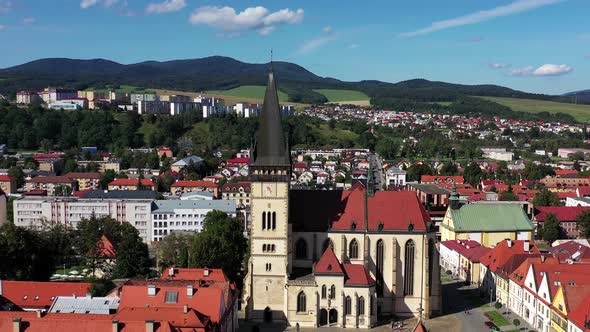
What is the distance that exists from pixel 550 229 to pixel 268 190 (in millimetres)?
59081

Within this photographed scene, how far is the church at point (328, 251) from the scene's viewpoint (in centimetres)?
6322

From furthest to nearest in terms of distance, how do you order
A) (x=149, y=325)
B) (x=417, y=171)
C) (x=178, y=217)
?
1. (x=417, y=171)
2. (x=178, y=217)
3. (x=149, y=325)

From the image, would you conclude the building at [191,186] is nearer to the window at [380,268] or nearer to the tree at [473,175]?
the tree at [473,175]

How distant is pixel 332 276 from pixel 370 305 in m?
4.26

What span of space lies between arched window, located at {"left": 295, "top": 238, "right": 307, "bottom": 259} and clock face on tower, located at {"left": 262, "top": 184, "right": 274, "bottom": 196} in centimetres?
570

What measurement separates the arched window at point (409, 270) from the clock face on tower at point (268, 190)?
13768 millimetres

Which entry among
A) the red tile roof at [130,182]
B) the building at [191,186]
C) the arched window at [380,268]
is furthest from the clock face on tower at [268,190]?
the red tile roof at [130,182]

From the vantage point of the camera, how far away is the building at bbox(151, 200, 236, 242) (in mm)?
117125

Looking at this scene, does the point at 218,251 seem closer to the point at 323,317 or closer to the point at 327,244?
the point at 327,244

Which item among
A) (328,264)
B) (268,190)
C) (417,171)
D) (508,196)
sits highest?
(268,190)

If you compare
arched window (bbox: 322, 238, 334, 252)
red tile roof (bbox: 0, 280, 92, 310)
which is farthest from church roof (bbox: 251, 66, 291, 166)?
red tile roof (bbox: 0, 280, 92, 310)

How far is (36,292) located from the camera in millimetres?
59125

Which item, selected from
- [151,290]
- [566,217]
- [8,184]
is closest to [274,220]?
[151,290]

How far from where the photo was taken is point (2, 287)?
5916cm
